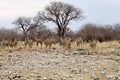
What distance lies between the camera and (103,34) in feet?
140

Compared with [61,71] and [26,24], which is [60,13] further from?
[61,71]

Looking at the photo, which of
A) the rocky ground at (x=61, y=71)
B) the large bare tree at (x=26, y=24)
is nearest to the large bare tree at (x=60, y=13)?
the large bare tree at (x=26, y=24)

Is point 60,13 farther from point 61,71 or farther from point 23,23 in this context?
point 61,71

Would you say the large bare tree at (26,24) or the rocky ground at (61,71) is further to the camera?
the large bare tree at (26,24)

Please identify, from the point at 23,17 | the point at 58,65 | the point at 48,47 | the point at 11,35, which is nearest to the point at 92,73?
the point at 58,65

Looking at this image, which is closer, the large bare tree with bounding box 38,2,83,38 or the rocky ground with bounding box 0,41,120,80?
the rocky ground with bounding box 0,41,120,80

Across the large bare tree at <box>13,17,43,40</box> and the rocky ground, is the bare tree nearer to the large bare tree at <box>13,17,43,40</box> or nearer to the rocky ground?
the large bare tree at <box>13,17,43,40</box>

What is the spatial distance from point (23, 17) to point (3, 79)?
55727 mm

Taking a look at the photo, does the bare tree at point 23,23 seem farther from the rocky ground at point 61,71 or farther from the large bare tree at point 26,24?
the rocky ground at point 61,71

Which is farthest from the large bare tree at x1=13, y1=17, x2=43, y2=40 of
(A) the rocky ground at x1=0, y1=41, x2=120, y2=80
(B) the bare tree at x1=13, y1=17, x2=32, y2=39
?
(A) the rocky ground at x1=0, y1=41, x2=120, y2=80

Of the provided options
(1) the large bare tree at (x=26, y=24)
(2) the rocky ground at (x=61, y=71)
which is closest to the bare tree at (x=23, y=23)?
(1) the large bare tree at (x=26, y=24)

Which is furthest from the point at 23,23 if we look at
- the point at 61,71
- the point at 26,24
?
the point at 61,71

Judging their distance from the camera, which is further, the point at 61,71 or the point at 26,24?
the point at 26,24

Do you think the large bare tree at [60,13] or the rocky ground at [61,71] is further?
the large bare tree at [60,13]
